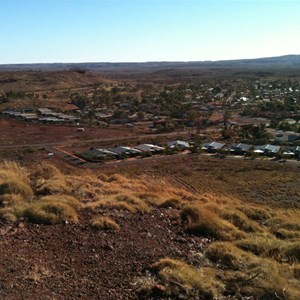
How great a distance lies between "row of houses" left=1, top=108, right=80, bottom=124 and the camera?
80750 millimetres

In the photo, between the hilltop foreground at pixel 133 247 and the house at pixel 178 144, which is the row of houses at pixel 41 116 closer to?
the house at pixel 178 144

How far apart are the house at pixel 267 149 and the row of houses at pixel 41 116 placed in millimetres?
39422

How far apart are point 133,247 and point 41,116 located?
3237 inches

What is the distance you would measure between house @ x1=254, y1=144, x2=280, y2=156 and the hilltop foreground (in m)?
42.0

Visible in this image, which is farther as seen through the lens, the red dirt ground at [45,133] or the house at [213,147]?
the red dirt ground at [45,133]

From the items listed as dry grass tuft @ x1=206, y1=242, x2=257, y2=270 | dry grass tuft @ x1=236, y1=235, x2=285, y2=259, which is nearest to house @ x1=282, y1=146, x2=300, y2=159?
dry grass tuft @ x1=236, y1=235, x2=285, y2=259

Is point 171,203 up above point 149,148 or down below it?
above

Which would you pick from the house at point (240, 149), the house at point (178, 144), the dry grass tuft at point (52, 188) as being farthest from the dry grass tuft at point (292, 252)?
the house at point (178, 144)

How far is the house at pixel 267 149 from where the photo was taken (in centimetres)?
5400

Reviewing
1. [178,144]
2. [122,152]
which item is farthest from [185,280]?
[178,144]

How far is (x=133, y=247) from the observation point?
28.6ft

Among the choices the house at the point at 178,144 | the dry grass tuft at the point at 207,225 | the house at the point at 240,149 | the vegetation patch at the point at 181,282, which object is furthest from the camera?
the house at the point at 178,144

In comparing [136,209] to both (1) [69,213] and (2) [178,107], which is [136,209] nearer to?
(1) [69,213]

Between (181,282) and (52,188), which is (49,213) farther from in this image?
(181,282)
